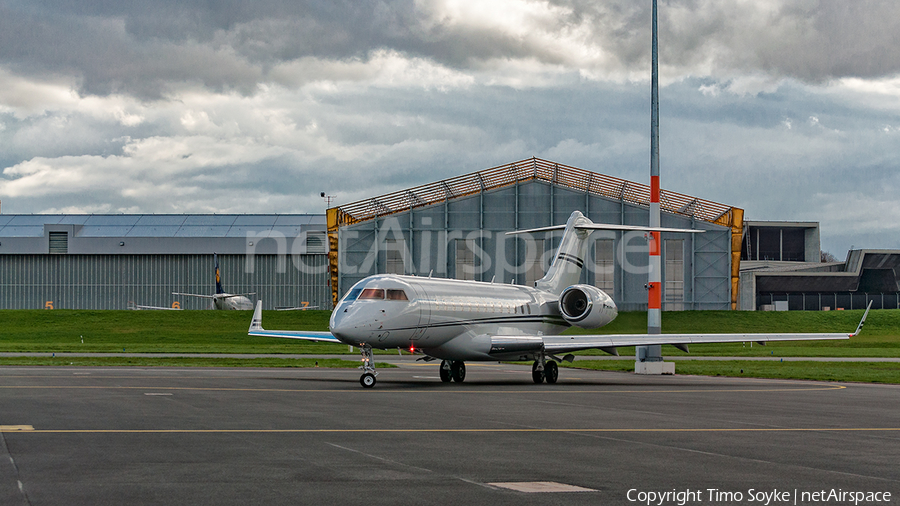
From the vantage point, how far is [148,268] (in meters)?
93.2

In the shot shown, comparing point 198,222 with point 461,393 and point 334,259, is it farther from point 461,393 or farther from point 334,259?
point 461,393

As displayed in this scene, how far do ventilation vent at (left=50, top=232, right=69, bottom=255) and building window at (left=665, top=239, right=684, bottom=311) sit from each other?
58.1 m

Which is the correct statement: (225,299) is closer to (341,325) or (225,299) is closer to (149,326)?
(149,326)

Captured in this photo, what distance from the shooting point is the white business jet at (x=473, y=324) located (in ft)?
95.8

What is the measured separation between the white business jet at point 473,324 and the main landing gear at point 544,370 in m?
0.04

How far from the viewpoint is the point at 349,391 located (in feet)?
87.0

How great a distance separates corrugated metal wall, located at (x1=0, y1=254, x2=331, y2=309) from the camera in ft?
302

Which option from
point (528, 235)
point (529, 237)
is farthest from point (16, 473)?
point (529, 237)

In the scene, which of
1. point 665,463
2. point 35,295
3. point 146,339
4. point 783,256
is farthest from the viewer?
point 783,256

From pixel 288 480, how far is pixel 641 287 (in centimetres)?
6419

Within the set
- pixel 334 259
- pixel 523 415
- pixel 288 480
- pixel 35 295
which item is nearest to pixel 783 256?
pixel 334 259

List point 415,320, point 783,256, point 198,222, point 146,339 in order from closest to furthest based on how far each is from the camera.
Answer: point 415,320, point 146,339, point 198,222, point 783,256

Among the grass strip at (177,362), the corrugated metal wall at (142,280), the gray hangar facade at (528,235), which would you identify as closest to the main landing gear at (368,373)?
the grass strip at (177,362)

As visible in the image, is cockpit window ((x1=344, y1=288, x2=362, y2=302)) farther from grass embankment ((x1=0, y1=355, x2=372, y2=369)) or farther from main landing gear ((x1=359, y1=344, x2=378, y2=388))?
grass embankment ((x1=0, y1=355, x2=372, y2=369))
